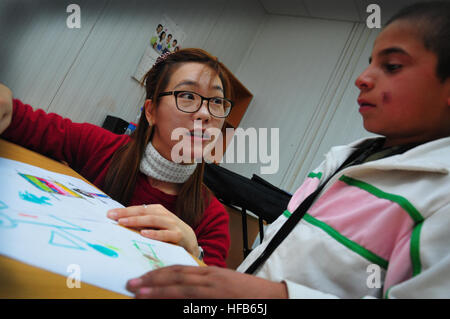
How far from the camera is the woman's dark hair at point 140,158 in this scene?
2.75 ft

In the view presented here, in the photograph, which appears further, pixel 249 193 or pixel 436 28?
pixel 249 193

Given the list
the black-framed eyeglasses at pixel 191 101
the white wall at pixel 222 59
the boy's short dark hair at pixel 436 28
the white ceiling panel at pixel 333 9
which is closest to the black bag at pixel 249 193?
the black-framed eyeglasses at pixel 191 101

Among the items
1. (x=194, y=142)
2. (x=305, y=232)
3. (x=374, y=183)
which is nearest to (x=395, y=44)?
(x=374, y=183)

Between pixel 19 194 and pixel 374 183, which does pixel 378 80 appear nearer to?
pixel 374 183

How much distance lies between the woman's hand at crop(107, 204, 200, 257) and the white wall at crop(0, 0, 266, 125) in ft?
3.10

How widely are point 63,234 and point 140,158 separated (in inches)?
23.2

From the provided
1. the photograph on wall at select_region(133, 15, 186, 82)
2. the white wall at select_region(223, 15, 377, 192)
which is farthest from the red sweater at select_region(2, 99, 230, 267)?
the white wall at select_region(223, 15, 377, 192)

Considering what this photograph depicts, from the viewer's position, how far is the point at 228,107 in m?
Result: 1.01

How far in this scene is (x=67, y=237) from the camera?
31 cm

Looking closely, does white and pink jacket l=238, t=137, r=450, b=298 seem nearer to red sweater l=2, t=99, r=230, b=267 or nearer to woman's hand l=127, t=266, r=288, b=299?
woman's hand l=127, t=266, r=288, b=299

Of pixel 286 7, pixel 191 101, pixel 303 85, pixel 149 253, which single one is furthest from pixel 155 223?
pixel 286 7

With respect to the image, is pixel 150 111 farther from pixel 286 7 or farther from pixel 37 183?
pixel 286 7

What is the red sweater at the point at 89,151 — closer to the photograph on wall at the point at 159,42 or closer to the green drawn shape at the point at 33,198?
the green drawn shape at the point at 33,198
